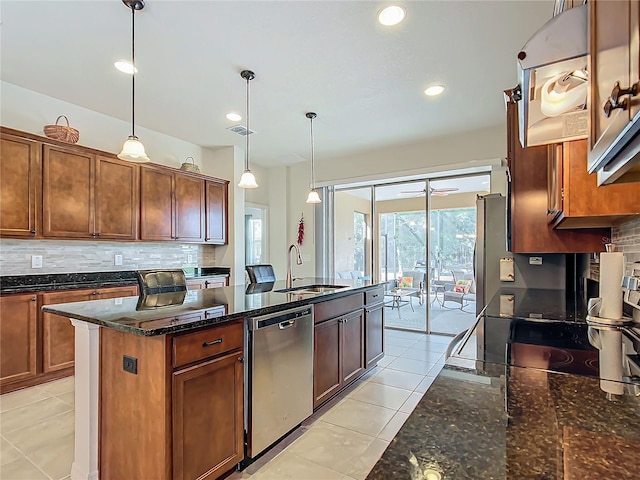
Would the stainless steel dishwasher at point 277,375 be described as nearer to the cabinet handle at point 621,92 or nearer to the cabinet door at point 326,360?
the cabinet door at point 326,360

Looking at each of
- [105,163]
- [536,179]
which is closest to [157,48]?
[105,163]

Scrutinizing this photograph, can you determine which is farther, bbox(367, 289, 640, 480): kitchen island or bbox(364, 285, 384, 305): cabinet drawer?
bbox(364, 285, 384, 305): cabinet drawer

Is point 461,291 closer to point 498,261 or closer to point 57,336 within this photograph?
point 498,261

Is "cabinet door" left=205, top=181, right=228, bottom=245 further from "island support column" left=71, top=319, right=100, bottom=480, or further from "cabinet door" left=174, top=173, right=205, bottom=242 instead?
"island support column" left=71, top=319, right=100, bottom=480

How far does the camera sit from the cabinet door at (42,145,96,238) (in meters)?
3.24

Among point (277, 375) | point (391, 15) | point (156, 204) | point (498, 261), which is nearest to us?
point (277, 375)

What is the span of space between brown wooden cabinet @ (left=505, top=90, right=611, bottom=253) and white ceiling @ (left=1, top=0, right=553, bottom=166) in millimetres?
761

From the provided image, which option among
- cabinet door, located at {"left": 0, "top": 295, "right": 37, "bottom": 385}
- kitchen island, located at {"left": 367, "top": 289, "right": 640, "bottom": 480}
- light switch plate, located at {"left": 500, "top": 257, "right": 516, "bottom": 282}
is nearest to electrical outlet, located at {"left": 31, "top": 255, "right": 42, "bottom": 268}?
cabinet door, located at {"left": 0, "top": 295, "right": 37, "bottom": 385}

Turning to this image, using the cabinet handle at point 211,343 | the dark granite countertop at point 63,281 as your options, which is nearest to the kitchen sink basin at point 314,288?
the cabinet handle at point 211,343

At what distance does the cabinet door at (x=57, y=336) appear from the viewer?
10.3ft

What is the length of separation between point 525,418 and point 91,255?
173 inches

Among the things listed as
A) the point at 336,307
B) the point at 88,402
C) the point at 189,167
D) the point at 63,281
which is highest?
the point at 189,167

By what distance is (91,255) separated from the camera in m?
3.85

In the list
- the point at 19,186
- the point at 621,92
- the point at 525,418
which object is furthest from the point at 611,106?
the point at 19,186
